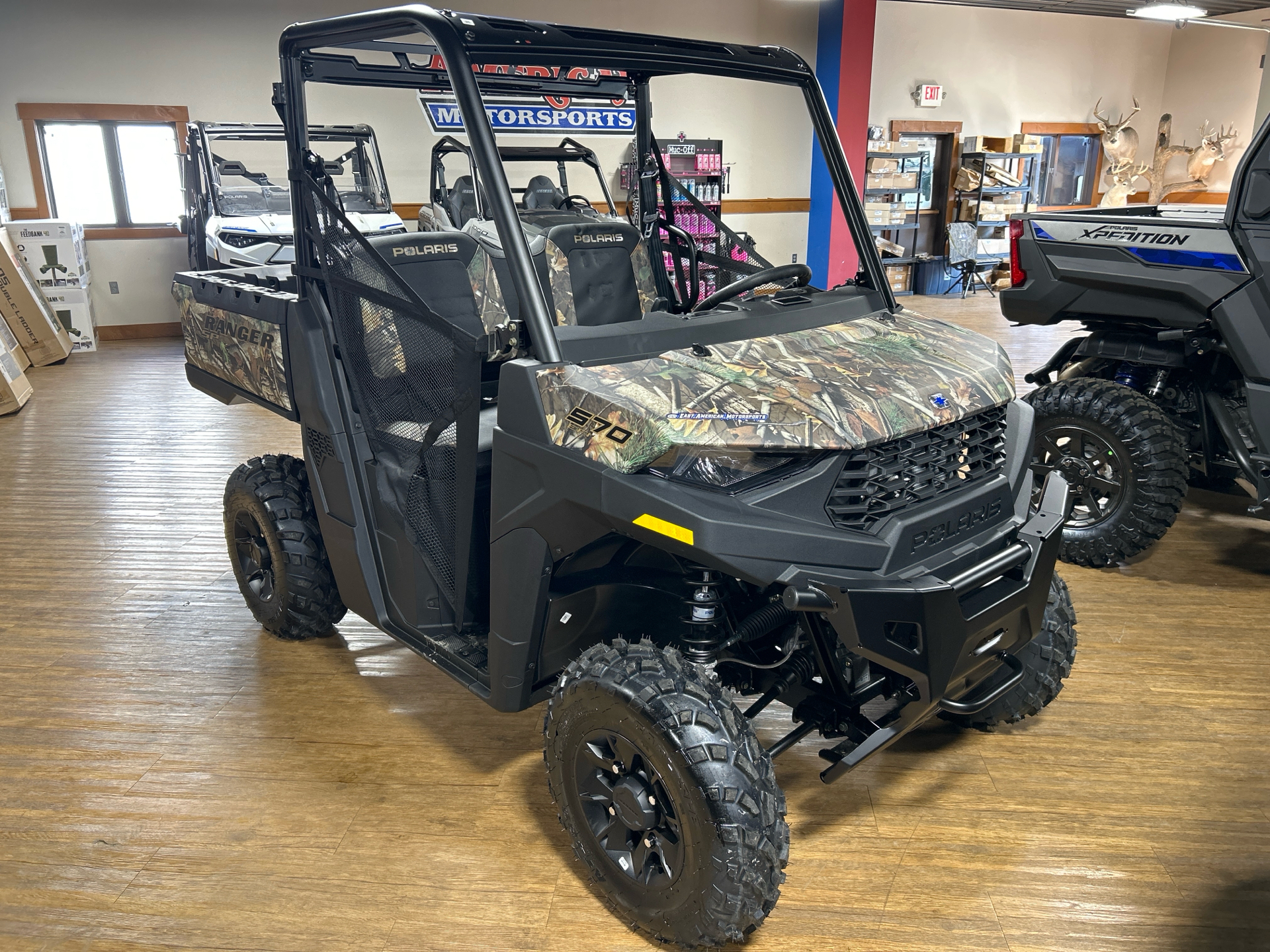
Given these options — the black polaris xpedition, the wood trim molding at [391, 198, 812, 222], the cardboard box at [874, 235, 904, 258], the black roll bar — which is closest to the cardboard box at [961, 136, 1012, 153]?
the cardboard box at [874, 235, 904, 258]

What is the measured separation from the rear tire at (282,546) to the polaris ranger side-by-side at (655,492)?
11.2 inches

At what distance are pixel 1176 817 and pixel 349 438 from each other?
2.39 metres

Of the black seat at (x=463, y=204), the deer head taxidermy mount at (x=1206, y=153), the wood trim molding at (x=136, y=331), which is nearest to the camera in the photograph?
the black seat at (x=463, y=204)

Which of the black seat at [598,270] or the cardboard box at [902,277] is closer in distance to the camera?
the black seat at [598,270]

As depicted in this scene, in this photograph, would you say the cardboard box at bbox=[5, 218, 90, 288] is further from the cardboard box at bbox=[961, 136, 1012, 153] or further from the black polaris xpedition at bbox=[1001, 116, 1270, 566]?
the cardboard box at bbox=[961, 136, 1012, 153]

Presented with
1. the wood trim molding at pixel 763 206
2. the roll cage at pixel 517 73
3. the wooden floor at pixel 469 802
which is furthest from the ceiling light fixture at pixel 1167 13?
the roll cage at pixel 517 73

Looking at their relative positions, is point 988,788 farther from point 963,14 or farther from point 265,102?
point 963,14

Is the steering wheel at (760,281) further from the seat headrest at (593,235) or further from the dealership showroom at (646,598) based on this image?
the seat headrest at (593,235)

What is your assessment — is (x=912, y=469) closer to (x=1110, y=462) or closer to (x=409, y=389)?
(x=409, y=389)

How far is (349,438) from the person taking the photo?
103 inches

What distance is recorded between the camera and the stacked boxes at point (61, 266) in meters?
8.62

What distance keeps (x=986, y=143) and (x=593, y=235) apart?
39.7 feet

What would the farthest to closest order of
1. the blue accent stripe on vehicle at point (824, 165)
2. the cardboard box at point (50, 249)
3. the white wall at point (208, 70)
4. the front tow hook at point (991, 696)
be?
the blue accent stripe on vehicle at point (824, 165)
the white wall at point (208, 70)
the cardboard box at point (50, 249)
the front tow hook at point (991, 696)

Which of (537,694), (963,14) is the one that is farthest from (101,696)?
(963,14)
